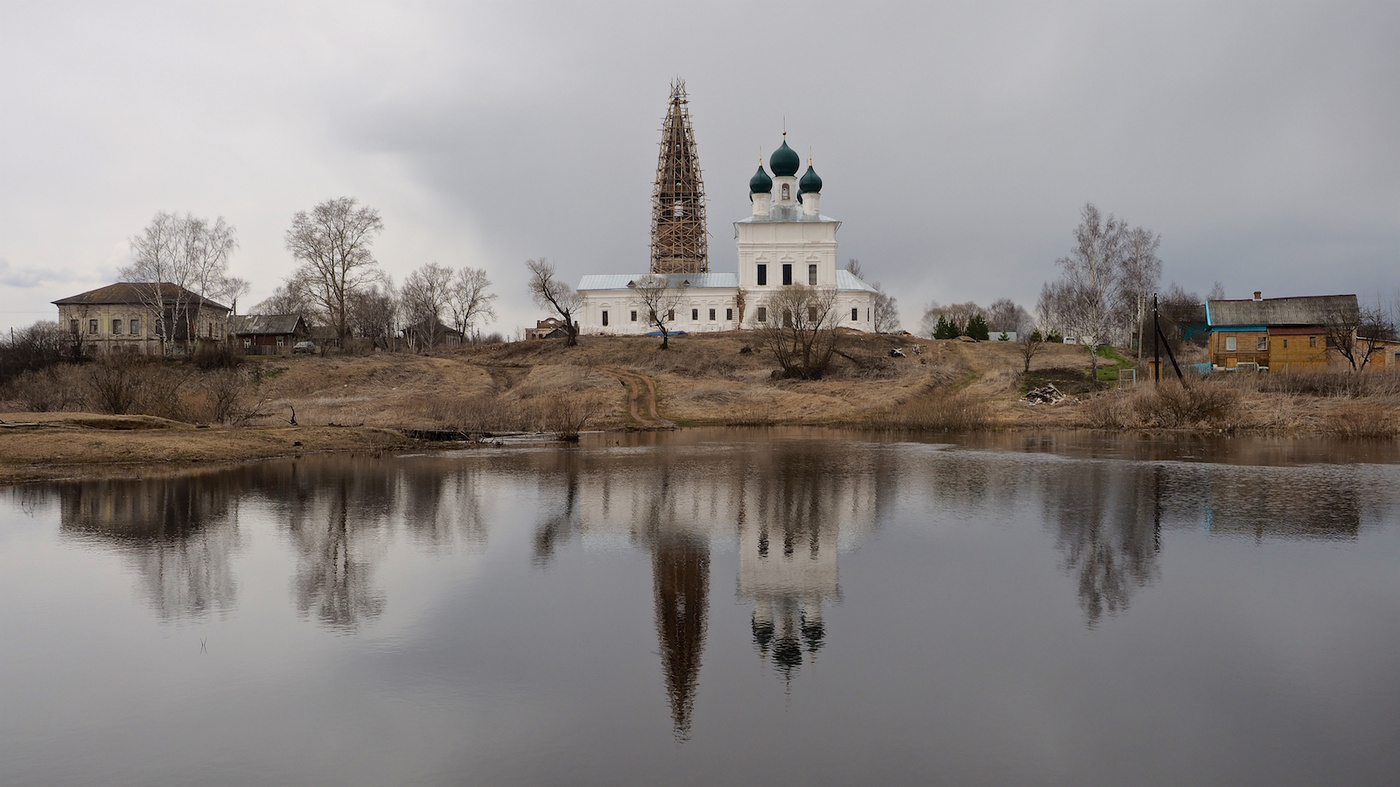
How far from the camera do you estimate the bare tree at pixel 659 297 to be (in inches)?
2448

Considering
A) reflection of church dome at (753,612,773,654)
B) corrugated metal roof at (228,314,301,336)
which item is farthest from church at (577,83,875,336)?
reflection of church dome at (753,612,773,654)

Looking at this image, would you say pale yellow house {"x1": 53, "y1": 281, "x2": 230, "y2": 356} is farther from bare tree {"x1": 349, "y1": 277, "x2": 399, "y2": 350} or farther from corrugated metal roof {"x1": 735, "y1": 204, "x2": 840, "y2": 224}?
corrugated metal roof {"x1": 735, "y1": 204, "x2": 840, "y2": 224}

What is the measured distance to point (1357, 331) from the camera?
49.8m

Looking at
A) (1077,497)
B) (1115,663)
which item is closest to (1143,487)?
(1077,497)

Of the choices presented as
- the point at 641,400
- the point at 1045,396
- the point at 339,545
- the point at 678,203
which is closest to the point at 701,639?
the point at 339,545

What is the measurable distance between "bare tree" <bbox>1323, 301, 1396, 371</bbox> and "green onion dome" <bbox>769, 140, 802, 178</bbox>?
33.1m

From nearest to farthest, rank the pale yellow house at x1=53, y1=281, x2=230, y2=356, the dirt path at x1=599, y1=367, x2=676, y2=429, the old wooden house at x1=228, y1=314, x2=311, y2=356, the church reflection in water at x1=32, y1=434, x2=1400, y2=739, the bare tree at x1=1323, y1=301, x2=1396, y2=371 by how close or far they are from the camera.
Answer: the church reflection in water at x1=32, y1=434, x2=1400, y2=739 → the dirt path at x1=599, y1=367, x2=676, y2=429 → the bare tree at x1=1323, y1=301, x2=1396, y2=371 → the pale yellow house at x1=53, y1=281, x2=230, y2=356 → the old wooden house at x1=228, y1=314, x2=311, y2=356

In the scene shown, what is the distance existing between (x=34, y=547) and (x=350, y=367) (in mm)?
38697

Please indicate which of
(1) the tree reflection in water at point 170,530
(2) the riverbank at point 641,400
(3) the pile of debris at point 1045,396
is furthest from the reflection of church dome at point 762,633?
(3) the pile of debris at point 1045,396

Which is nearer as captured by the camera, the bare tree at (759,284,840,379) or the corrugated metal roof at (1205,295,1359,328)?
the bare tree at (759,284,840,379)

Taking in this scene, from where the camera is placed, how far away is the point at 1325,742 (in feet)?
20.5

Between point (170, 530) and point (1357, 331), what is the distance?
57.1 meters

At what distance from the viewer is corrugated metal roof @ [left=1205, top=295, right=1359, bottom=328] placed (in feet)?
167

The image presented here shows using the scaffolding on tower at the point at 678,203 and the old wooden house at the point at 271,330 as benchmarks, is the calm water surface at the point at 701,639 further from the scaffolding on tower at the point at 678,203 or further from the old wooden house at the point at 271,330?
the old wooden house at the point at 271,330
